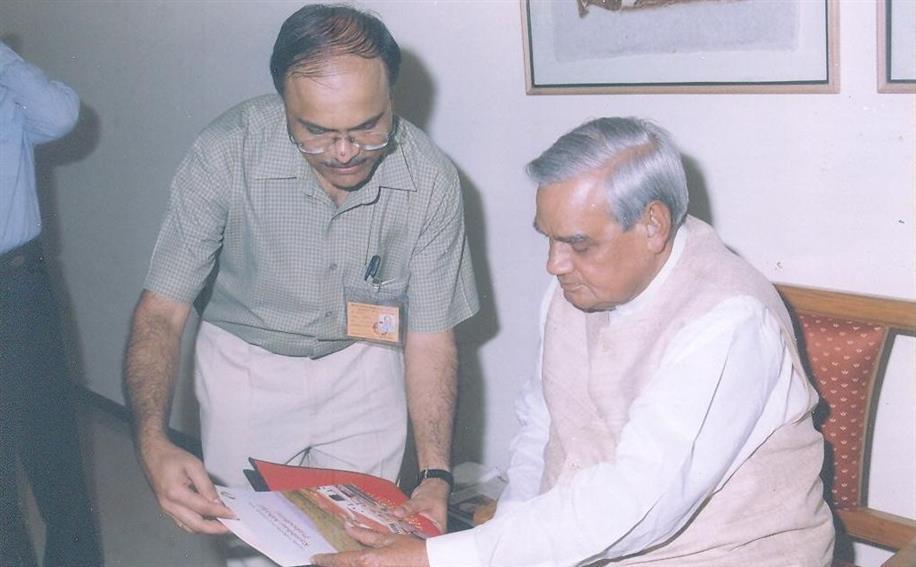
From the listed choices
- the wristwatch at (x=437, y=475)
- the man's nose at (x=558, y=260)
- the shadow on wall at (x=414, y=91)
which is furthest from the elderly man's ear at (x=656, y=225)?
the shadow on wall at (x=414, y=91)

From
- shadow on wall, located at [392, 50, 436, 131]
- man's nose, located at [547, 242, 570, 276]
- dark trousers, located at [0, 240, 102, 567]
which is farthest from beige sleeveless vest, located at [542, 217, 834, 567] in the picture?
dark trousers, located at [0, 240, 102, 567]

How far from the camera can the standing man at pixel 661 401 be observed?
55.7 inches

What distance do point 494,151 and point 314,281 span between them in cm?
71

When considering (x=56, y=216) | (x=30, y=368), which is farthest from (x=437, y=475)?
(x=56, y=216)

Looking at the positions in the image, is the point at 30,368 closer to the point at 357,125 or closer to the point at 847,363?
the point at 357,125

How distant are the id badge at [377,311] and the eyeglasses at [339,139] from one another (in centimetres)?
40

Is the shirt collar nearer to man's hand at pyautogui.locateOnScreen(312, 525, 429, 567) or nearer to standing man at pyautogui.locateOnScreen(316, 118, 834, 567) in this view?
standing man at pyautogui.locateOnScreen(316, 118, 834, 567)

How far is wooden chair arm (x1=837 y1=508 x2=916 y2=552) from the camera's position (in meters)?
1.86

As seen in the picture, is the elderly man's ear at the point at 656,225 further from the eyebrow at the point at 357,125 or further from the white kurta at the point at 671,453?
the eyebrow at the point at 357,125

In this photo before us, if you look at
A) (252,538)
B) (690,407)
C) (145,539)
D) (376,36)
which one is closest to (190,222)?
(376,36)

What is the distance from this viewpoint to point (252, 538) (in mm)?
1521

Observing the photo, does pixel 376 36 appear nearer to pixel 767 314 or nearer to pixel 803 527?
pixel 767 314

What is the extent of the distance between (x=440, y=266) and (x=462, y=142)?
628mm

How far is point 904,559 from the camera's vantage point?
1551 millimetres
